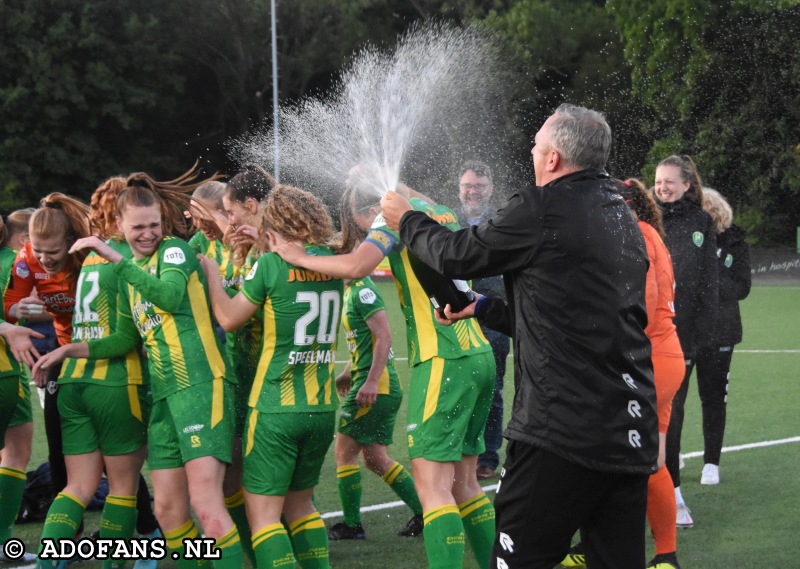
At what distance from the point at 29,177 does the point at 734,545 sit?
34.2m

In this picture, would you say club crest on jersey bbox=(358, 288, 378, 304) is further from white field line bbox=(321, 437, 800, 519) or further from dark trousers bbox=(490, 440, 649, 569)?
dark trousers bbox=(490, 440, 649, 569)

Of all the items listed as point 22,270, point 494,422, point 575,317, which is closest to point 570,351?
point 575,317

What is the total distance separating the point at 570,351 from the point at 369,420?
3084mm

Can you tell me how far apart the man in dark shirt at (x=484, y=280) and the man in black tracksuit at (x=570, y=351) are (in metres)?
4.25

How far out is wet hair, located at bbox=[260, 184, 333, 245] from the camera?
5.05 metres

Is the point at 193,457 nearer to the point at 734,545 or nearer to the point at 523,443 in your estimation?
the point at 523,443

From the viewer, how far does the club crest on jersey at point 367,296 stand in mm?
6309

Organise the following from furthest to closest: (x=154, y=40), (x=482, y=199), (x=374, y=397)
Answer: (x=154, y=40), (x=482, y=199), (x=374, y=397)

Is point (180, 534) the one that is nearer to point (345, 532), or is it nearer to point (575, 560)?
point (345, 532)

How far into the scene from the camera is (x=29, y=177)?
3694 centimetres

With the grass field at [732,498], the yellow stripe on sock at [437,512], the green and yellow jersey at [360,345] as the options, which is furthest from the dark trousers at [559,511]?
the green and yellow jersey at [360,345]

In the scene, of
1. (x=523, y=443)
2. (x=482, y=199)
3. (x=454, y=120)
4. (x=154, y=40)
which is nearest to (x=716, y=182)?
A: (x=454, y=120)

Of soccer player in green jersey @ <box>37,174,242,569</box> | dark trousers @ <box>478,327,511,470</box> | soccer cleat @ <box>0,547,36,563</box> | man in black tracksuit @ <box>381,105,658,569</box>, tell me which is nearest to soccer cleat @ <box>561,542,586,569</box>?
soccer player in green jersey @ <box>37,174,242,569</box>

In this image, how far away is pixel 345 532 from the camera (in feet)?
22.0
